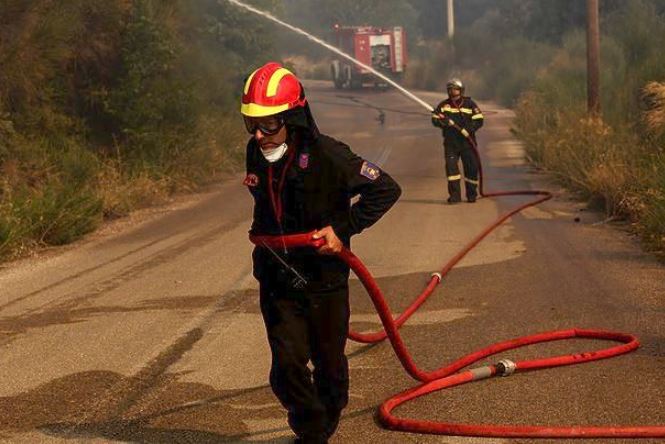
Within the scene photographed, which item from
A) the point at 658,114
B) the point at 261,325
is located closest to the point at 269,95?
the point at 261,325

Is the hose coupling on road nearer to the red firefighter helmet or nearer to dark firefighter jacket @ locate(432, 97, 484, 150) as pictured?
the red firefighter helmet

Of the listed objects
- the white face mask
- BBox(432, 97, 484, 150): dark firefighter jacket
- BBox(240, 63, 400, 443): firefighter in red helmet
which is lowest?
BBox(432, 97, 484, 150): dark firefighter jacket

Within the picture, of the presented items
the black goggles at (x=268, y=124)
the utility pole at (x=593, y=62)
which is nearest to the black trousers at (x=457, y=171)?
the utility pole at (x=593, y=62)

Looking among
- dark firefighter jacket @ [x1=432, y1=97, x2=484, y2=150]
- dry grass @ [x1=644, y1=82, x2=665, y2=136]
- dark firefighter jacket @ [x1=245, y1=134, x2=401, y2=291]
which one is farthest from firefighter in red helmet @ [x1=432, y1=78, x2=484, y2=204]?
dark firefighter jacket @ [x1=245, y1=134, x2=401, y2=291]

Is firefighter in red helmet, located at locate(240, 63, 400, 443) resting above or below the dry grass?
above

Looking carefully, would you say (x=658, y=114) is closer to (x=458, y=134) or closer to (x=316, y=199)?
(x=458, y=134)

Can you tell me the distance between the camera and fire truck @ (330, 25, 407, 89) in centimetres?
5516

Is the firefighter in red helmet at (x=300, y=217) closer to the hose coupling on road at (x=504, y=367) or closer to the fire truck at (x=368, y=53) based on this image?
the hose coupling on road at (x=504, y=367)

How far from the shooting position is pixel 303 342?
5535mm

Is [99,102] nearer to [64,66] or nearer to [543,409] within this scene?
[64,66]

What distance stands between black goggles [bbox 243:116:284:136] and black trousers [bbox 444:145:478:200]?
11.7m

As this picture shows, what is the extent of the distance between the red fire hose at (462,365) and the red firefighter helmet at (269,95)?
55 cm

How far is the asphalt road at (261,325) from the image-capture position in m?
6.48

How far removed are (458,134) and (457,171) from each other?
1.86 ft
